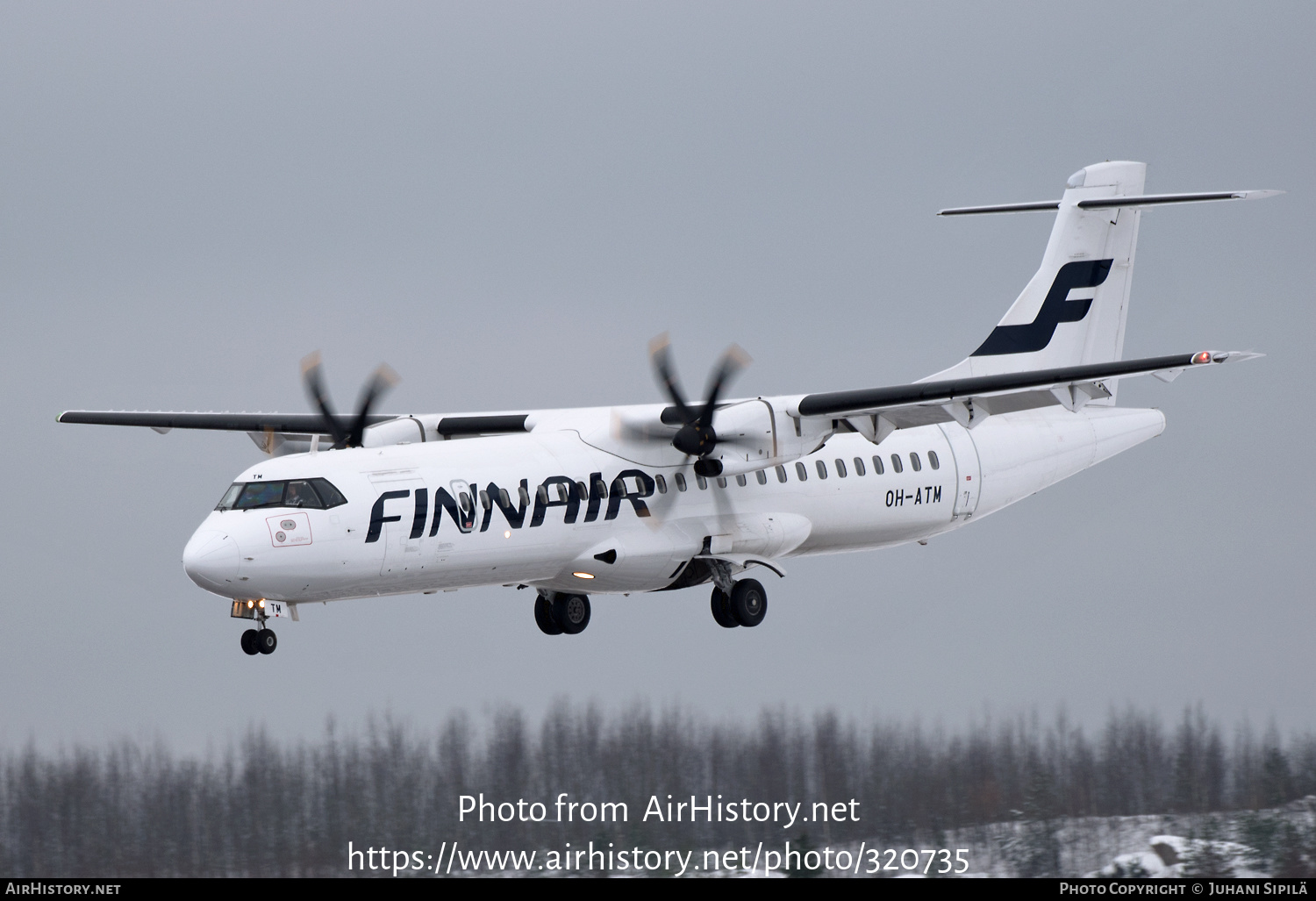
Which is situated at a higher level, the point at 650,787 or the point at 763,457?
the point at 763,457

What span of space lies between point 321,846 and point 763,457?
64.8 ft

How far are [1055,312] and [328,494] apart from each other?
14.6 m

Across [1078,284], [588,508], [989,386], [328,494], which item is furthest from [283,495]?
[1078,284]

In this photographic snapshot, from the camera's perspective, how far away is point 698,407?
22.5 m

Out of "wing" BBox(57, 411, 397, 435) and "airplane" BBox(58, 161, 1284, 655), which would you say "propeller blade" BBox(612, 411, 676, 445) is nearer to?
"airplane" BBox(58, 161, 1284, 655)

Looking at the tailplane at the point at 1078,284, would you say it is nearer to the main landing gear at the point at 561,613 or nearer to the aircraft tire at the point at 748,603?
the aircraft tire at the point at 748,603

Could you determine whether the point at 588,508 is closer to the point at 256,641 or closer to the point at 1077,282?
the point at 256,641

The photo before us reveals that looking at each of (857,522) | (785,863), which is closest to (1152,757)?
(785,863)

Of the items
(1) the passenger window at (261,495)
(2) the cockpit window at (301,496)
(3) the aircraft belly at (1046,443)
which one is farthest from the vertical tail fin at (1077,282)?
(1) the passenger window at (261,495)

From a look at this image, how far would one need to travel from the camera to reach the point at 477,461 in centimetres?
2117

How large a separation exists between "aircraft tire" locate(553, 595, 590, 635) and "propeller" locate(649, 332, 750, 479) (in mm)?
2981

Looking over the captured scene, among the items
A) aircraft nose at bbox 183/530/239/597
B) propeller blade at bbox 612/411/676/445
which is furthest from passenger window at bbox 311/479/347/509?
propeller blade at bbox 612/411/676/445

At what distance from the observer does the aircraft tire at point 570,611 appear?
23625mm
